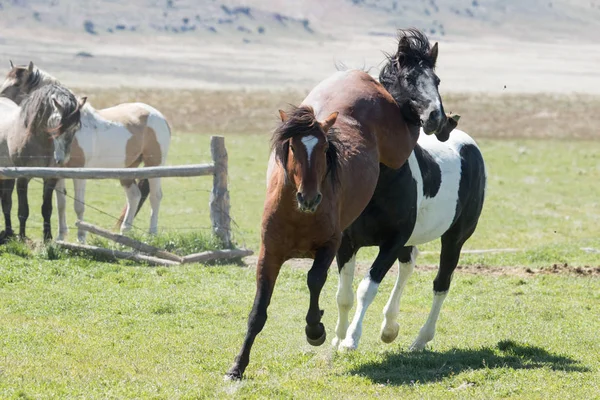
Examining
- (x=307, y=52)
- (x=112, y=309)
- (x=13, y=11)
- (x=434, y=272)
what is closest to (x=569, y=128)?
(x=434, y=272)

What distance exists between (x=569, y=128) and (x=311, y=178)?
40310 mm

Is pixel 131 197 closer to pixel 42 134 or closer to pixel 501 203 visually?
pixel 42 134

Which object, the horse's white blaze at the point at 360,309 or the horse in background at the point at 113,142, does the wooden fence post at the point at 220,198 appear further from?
the horse's white blaze at the point at 360,309

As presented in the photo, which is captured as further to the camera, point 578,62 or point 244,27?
point 244,27

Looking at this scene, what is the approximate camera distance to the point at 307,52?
539 ft

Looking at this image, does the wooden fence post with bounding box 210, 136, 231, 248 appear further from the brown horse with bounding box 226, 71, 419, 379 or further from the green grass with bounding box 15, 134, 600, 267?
the brown horse with bounding box 226, 71, 419, 379

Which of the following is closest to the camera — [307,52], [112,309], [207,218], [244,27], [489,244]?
[112,309]

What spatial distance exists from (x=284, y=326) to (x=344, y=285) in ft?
5.75

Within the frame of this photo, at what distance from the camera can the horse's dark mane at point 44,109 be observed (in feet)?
47.0

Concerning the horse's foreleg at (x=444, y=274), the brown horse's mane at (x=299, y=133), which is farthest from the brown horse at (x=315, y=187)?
the horse's foreleg at (x=444, y=274)

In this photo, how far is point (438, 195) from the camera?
9297 mm

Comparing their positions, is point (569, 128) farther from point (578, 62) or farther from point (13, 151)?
point (578, 62)

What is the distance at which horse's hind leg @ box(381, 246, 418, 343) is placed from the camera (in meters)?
8.97

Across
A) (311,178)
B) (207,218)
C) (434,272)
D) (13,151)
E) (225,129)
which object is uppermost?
(311,178)
